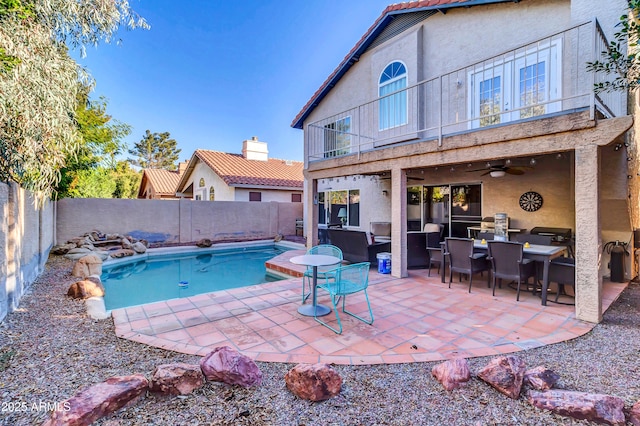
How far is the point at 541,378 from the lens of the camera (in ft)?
8.88

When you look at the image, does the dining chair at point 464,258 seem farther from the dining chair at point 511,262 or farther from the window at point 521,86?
the window at point 521,86

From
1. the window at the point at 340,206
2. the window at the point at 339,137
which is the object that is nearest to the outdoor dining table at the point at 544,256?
the window at the point at 340,206

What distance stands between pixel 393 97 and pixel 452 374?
29.8 feet

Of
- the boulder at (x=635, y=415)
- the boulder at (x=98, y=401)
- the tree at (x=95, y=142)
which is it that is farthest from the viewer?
the tree at (x=95, y=142)

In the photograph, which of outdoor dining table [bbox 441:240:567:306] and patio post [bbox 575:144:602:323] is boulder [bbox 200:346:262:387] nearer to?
patio post [bbox 575:144:602:323]

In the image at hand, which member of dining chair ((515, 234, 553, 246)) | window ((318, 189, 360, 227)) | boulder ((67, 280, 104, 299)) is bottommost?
boulder ((67, 280, 104, 299))

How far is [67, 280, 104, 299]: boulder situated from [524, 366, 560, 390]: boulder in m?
6.56

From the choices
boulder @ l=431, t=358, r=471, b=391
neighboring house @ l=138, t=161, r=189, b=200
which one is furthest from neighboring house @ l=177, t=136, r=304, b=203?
boulder @ l=431, t=358, r=471, b=391

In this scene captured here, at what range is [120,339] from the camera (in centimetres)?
369

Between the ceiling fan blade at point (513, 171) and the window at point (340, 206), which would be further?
the window at point (340, 206)

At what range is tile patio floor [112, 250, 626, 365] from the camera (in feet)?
11.4

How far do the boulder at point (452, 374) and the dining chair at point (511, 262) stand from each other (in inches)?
118

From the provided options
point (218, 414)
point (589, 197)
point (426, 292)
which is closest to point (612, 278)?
point (589, 197)

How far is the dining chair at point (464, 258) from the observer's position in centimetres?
577
